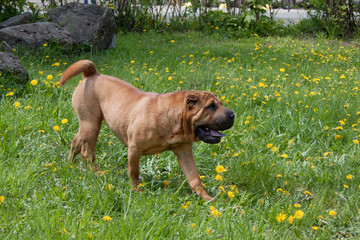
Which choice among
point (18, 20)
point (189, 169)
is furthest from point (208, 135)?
point (18, 20)

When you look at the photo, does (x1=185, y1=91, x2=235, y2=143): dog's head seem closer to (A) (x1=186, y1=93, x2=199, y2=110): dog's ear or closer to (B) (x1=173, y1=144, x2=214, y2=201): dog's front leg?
(A) (x1=186, y1=93, x2=199, y2=110): dog's ear

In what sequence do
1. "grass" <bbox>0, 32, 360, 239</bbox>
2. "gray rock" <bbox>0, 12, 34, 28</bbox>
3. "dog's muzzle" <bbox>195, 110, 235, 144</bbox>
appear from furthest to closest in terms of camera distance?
"gray rock" <bbox>0, 12, 34, 28</bbox>
"dog's muzzle" <bbox>195, 110, 235, 144</bbox>
"grass" <bbox>0, 32, 360, 239</bbox>

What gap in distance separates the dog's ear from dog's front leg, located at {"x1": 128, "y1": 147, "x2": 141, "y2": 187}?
1.77ft

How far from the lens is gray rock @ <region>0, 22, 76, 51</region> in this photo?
7215mm

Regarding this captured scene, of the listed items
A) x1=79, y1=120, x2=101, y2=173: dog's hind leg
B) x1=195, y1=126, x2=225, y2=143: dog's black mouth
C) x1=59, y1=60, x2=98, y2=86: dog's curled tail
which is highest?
x1=59, y1=60, x2=98, y2=86: dog's curled tail

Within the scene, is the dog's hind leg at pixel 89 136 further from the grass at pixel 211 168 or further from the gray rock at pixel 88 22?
the gray rock at pixel 88 22

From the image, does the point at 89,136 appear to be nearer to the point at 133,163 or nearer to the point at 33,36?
the point at 133,163

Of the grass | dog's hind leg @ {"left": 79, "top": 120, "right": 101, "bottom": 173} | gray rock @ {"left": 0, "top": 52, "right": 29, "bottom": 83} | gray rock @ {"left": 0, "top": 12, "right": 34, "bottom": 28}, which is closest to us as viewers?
the grass

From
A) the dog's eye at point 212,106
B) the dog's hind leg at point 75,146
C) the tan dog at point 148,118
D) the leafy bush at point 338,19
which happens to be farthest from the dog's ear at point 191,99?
the leafy bush at point 338,19

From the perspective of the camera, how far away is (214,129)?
3.20 m

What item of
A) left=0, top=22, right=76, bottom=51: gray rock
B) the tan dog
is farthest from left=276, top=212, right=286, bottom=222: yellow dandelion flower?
left=0, top=22, right=76, bottom=51: gray rock

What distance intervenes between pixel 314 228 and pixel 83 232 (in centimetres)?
144

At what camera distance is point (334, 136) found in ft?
14.6

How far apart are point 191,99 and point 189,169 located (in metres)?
0.59
